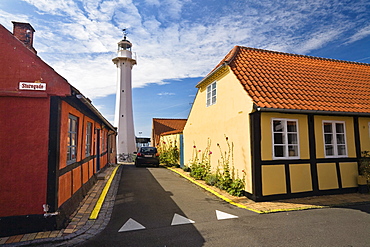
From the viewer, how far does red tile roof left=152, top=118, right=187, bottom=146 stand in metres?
27.7

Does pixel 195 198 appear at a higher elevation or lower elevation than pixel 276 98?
lower

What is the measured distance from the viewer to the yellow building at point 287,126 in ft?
22.9

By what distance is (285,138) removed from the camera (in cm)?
722

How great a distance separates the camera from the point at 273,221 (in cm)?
525

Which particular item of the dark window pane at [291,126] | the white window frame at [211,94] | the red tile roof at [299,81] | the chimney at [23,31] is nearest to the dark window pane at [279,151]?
the dark window pane at [291,126]

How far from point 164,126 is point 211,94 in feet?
60.4

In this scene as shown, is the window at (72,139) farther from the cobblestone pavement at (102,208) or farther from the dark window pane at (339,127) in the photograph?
the dark window pane at (339,127)

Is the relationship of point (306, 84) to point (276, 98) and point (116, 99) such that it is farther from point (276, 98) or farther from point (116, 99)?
point (116, 99)

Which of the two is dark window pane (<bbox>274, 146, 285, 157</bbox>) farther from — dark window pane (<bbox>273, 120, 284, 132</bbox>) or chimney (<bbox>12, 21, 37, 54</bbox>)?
chimney (<bbox>12, 21, 37, 54</bbox>)

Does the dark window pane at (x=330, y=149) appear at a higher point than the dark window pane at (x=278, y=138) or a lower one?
lower

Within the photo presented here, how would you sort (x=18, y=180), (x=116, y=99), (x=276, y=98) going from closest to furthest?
(x=18, y=180), (x=276, y=98), (x=116, y=99)

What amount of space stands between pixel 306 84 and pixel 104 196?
8626 mm

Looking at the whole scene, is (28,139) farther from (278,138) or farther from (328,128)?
(328,128)

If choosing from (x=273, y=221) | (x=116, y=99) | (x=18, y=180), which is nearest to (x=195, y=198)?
(x=273, y=221)
